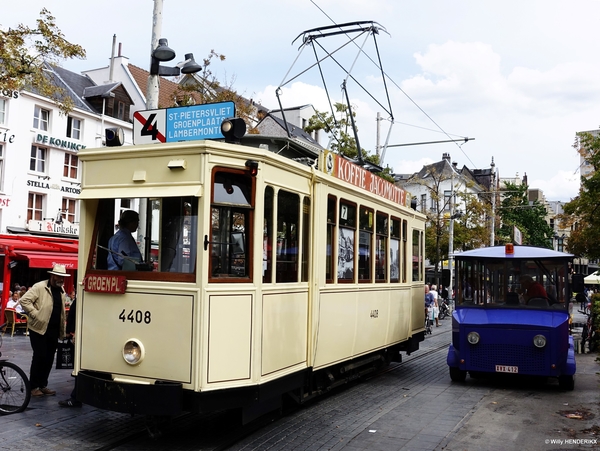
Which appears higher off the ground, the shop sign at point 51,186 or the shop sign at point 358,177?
the shop sign at point 51,186

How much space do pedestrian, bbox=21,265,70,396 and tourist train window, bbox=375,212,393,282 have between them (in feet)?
15.2

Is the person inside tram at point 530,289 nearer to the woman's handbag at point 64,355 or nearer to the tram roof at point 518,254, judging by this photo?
the tram roof at point 518,254

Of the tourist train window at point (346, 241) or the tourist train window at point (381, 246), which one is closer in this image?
the tourist train window at point (346, 241)

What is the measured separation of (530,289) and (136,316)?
7178mm

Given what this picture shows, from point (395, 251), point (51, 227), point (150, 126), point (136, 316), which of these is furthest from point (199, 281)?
point (51, 227)

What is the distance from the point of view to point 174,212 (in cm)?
684

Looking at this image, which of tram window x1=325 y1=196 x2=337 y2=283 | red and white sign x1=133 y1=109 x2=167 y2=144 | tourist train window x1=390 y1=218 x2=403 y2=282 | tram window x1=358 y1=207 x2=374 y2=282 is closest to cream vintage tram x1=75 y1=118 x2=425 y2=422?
tram window x1=325 y1=196 x2=337 y2=283

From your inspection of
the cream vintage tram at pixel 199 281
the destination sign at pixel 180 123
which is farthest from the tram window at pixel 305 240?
the destination sign at pixel 180 123

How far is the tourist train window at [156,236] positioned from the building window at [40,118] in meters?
29.8

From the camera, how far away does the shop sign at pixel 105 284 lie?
6.82 meters

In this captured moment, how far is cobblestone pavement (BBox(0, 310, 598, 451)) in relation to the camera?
6895 millimetres

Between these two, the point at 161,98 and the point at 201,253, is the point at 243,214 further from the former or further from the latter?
the point at 161,98

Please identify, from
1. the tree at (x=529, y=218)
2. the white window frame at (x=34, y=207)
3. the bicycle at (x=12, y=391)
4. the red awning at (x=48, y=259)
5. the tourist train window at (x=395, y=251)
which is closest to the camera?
the bicycle at (x=12, y=391)

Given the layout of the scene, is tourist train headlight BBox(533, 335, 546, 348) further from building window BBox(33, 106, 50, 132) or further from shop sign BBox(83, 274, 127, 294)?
building window BBox(33, 106, 50, 132)
